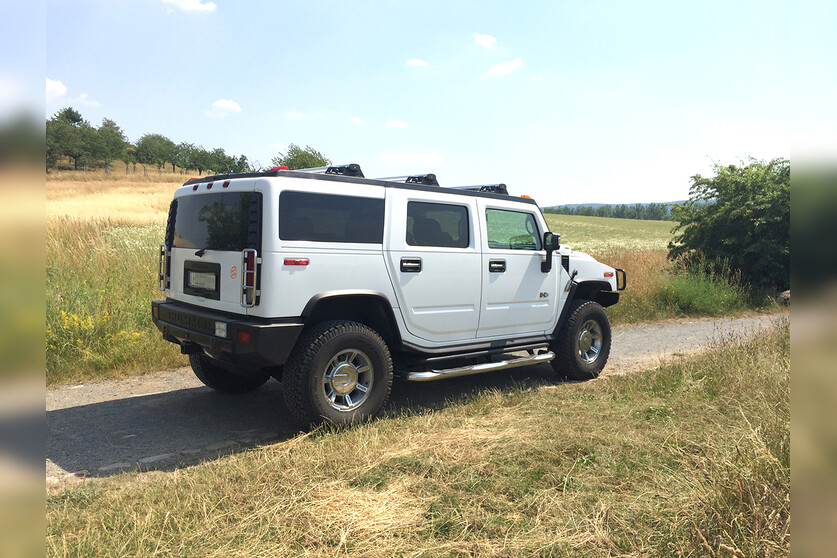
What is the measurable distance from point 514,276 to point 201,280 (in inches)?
128

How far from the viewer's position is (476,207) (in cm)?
621

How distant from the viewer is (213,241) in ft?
16.8

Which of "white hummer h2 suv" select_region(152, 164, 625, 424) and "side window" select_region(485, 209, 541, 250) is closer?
"white hummer h2 suv" select_region(152, 164, 625, 424)

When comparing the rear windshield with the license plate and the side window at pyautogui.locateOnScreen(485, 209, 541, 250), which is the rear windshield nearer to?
the license plate

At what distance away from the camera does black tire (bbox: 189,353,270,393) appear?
6.07 metres

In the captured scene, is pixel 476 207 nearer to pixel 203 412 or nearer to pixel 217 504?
pixel 203 412

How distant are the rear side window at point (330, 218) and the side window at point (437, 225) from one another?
1.32 feet

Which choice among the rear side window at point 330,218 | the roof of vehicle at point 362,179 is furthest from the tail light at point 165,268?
the rear side window at point 330,218

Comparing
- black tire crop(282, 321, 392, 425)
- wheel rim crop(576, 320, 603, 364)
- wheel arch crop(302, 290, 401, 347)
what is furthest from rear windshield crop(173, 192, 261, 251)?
wheel rim crop(576, 320, 603, 364)

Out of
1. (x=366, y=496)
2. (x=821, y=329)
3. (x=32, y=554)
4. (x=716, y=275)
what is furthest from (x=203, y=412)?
(x=716, y=275)

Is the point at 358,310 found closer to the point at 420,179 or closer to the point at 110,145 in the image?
the point at 420,179

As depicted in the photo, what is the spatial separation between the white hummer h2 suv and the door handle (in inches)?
0.7

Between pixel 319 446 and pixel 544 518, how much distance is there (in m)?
1.85

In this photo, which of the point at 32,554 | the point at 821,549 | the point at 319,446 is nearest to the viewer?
the point at 32,554
